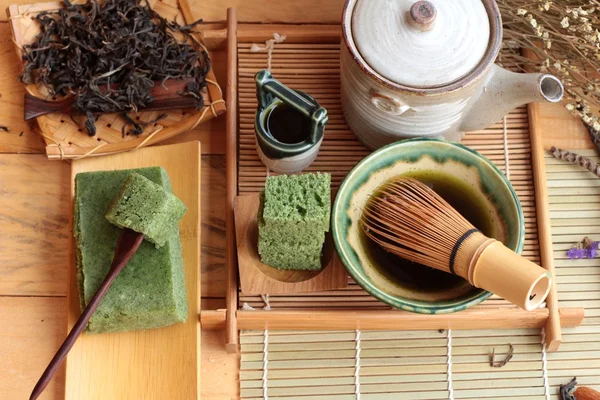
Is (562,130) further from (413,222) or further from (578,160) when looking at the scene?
(413,222)

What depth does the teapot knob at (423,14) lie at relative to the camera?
46.2 inches

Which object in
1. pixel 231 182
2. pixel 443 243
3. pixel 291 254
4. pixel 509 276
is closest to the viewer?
pixel 509 276

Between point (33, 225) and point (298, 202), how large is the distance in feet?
1.86

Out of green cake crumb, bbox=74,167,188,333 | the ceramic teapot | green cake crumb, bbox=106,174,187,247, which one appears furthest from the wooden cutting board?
the ceramic teapot

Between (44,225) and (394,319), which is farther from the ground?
(44,225)

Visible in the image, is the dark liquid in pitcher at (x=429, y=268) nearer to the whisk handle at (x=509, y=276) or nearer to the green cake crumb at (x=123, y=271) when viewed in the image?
the whisk handle at (x=509, y=276)

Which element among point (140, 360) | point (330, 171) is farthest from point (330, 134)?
point (140, 360)

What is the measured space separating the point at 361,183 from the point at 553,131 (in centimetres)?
48

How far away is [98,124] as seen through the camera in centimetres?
149

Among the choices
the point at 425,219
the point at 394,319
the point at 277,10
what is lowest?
the point at 394,319

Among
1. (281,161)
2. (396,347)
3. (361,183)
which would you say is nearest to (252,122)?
(281,161)

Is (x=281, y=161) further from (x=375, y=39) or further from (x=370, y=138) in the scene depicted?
(x=375, y=39)

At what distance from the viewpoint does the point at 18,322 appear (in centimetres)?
143

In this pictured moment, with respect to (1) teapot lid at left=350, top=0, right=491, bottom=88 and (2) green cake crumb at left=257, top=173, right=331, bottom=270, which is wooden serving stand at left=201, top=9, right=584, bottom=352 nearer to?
(2) green cake crumb at left=257, top=173, right=331, bottom=270
